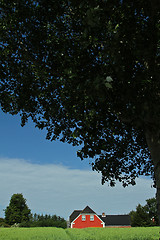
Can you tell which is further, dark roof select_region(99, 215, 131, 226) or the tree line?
the tree line

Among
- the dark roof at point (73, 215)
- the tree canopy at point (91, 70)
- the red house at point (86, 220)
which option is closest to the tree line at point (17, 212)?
the dark roof at point (73, 215)

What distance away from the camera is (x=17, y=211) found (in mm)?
87875

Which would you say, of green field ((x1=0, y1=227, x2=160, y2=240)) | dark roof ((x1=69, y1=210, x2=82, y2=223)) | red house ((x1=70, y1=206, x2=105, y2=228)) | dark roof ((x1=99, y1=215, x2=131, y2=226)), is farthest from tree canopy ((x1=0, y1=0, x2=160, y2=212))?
dark roof ((x1=99, y1=215, x2=131, y2=226))

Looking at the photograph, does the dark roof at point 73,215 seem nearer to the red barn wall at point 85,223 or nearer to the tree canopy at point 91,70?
the red barn wall at point 85,223

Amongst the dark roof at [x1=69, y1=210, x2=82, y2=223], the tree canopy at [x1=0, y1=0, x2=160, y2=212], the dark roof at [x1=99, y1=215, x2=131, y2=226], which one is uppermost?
the tree canopy at [x1=0, y1=0, x2=160, y2=212]

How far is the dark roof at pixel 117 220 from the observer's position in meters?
81.1

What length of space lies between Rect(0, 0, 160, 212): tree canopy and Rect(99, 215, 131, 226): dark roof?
75.7 m

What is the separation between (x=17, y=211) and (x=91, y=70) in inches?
3598

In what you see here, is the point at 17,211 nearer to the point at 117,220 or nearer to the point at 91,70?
the point at 117,220

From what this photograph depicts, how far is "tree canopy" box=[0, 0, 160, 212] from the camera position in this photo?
21.6 feet

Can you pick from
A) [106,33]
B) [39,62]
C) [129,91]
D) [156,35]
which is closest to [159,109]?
[129,91]

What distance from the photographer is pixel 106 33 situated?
22.5 feet

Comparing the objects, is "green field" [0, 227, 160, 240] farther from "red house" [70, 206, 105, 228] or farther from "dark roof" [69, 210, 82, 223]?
"dark roof" [69, 210, 82, 223]

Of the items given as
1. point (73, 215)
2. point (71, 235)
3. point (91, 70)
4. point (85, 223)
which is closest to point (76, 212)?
point (73, 215)
